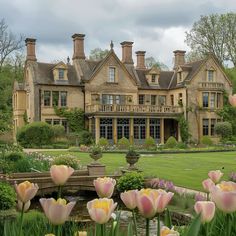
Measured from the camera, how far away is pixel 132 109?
142ft

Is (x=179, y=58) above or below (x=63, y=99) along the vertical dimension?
above

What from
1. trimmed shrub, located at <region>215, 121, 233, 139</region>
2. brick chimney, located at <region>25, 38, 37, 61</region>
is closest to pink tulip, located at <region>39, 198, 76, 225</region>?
trimmed shrub, located at <region>215, 121, 233, 139</region>

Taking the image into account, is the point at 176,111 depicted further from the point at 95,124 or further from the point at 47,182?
the point at 47,182

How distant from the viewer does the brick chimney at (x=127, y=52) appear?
47.2 m

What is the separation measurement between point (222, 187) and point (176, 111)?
42.7 m

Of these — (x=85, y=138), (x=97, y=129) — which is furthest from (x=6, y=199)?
(x=85, y=138)

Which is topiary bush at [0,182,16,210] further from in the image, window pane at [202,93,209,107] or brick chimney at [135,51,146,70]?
brick chimney at [135,51,146,70]

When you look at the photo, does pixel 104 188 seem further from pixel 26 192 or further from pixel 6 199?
pixel 6 199

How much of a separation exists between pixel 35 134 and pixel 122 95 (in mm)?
10096

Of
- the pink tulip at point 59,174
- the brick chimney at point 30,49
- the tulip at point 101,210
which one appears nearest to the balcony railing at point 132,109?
the brick chimney at point 30,49

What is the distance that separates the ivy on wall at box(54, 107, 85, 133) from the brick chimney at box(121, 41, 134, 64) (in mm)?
8426

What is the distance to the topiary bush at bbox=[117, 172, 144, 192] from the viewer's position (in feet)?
48.4

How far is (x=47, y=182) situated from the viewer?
15.6 m

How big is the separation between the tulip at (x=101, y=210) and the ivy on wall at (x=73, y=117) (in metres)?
40.4
